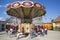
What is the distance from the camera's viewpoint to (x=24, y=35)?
12.5 m

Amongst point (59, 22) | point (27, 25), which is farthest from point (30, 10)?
point (59, 22)

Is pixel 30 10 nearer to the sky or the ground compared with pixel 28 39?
nearer to the sky

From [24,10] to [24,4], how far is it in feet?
2.66

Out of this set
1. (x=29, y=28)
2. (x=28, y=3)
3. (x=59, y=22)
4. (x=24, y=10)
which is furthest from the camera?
(x=59, y=22)

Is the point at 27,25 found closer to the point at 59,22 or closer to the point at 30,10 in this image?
the point at 30,10

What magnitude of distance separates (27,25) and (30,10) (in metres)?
1.62

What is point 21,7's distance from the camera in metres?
11.7

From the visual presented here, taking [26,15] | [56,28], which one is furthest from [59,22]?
[26,15]

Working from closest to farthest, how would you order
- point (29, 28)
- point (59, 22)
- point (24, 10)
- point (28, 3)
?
point (28, 3), point (24, 10), point (29, 28), point (59, 22)

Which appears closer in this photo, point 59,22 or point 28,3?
point 28,3

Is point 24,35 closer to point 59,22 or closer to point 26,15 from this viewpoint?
point 26,15

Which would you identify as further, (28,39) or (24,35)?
(24,35)

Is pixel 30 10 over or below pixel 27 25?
over

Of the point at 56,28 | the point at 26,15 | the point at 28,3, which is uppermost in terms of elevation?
the point at 28,3
